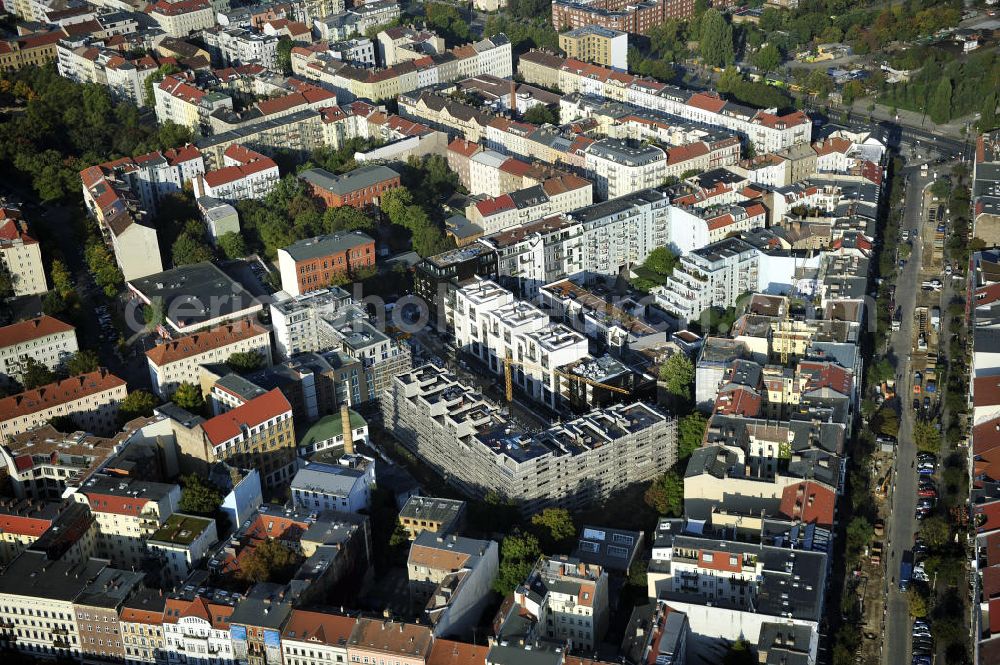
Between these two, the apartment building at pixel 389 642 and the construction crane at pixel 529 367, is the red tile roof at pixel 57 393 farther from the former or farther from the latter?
the apartment building at pixel 389 642

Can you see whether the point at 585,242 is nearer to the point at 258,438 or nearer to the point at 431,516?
the point at 258,438

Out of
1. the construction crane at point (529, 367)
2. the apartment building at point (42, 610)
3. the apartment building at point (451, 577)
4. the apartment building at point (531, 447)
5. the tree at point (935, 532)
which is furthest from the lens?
the construction crane at point (529, 367)

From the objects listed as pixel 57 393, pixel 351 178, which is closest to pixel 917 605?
pixel 57 393

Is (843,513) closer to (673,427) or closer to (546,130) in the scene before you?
(673,427)

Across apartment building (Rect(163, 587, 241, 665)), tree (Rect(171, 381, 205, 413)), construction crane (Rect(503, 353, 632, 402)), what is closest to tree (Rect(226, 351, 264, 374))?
tree (Rect(171, 381, 205, 413))

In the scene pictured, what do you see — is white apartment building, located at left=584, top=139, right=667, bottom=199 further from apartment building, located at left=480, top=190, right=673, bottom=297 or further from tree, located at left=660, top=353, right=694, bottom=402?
tree, located at left=660, top=353, right=694, bottom=402

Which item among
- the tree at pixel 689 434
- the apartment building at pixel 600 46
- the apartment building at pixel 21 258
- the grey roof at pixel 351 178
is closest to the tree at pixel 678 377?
the tree at pixel 689 434
